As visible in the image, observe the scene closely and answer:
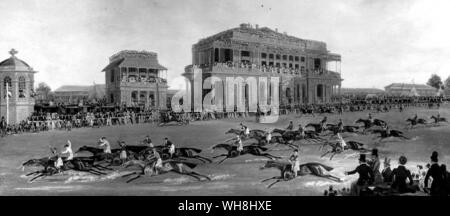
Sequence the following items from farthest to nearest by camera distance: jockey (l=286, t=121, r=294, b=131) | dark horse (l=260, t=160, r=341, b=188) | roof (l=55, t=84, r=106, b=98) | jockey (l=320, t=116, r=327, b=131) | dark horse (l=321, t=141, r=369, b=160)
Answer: roof (l=55, t=84, r=106, b=98) → jockey (l=320, t=116, r=327, b=131) → jockey (l=286, t=121, r=294, b=131) → dark horse (l=321, t=141, r=369, b=160) → dark horse (l=260, t=160, r=341, b=188)

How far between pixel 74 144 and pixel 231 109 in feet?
11.9

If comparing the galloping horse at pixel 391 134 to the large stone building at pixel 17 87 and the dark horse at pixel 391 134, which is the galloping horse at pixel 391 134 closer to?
the dark horse at pixel 391 134

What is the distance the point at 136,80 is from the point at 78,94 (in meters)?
2.58

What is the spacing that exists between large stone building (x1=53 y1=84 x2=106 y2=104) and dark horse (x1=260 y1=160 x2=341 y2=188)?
444 centimetres

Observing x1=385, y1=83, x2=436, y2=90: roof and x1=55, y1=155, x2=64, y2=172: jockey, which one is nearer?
x1=55, y1=155, x2=64, y2=172: jockey

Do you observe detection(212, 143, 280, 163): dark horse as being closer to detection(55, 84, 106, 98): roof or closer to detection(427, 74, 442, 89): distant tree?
detection(55, 84, 106, 98): roof

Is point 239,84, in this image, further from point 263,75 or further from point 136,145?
point 136,145

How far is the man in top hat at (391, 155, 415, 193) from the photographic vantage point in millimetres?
7133

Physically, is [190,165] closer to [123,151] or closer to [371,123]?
[123,151]

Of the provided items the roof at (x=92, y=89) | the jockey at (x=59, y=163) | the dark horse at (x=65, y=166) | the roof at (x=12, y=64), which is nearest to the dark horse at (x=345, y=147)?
the dark horse at (x=65, y=166)

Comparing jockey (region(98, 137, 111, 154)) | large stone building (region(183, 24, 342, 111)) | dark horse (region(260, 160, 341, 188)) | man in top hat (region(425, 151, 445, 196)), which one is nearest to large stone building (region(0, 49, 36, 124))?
jockey (region(98, 137, 111, 154))

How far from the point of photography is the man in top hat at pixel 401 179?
23.4 ft

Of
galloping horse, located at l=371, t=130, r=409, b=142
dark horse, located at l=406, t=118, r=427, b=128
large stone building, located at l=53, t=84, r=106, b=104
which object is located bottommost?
galloping horse, located at l=371, t=130, r=409, b=142

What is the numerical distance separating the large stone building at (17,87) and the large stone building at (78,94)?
0.72 m
